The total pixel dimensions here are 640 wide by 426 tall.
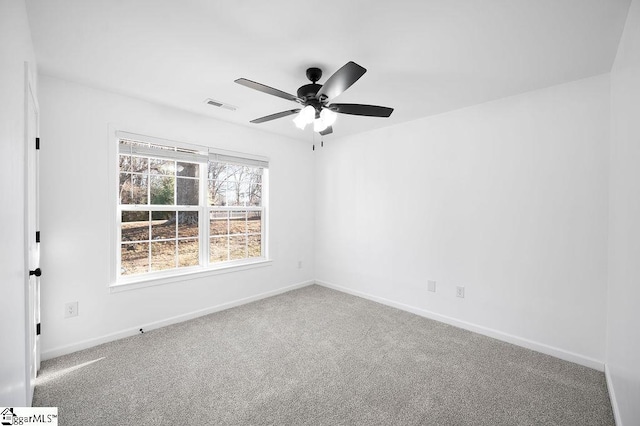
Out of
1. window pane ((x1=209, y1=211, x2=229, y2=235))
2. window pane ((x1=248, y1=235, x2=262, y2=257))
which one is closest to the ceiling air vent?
window pane ((x1=209, y1=211, x2=229, y2=235))

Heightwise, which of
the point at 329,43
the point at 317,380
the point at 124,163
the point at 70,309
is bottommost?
the point at 317,380

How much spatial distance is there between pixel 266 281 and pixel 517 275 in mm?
3130

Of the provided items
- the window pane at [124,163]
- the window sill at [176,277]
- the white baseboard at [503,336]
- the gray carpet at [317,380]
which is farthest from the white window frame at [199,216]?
the white baseboard at [503,336]

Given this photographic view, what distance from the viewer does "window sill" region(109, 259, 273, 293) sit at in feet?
9.48

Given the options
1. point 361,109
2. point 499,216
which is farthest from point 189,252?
point 499,216

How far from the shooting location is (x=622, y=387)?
67.6 inches

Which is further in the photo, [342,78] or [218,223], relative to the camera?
[218,223]

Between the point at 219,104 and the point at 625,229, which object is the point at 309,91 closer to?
the point at 219,104

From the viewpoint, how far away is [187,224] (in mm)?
3477

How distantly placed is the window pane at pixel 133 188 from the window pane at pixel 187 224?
1.47 ft

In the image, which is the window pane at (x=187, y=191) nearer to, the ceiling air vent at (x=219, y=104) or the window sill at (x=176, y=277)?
the window sill at (x=176, y=277)

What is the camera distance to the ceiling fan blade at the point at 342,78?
63.6 inches

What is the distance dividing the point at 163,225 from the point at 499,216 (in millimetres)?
3704

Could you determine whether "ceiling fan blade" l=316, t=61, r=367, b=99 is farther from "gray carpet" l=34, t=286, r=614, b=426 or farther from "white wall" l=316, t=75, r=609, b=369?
"gray carpet" l=34, t=286, r=614, b=426
